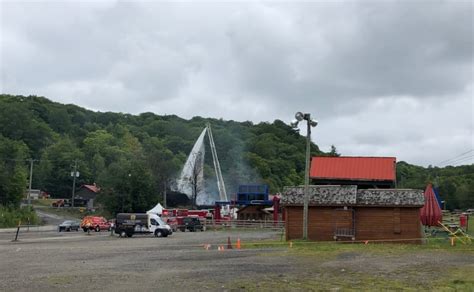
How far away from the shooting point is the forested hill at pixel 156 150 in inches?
5162

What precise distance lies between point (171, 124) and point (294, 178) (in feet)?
150

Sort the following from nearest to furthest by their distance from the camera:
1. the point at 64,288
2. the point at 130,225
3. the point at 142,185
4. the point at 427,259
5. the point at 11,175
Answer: the point at 64,288
the point at 427,259
the point at 130,225
the point at 11,175
the point at 142,185

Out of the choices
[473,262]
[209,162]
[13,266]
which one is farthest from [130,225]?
[209,162]

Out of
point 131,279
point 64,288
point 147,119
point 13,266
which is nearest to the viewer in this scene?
point 64,288

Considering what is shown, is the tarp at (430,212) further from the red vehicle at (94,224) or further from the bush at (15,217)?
the bush at (15,217)

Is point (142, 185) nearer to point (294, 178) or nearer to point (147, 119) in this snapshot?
point (294, 178)

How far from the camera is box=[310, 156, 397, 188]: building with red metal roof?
4988cm

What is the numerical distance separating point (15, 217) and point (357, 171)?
47963 millimetres

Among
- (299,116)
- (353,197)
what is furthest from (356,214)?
(299,116)

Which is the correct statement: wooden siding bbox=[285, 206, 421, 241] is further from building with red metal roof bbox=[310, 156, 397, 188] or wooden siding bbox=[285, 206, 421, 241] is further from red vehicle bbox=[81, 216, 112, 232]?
red vehicle bbox=[81, 216, 112, 232]

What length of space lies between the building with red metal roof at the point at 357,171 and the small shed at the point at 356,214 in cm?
1165

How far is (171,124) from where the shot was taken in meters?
168

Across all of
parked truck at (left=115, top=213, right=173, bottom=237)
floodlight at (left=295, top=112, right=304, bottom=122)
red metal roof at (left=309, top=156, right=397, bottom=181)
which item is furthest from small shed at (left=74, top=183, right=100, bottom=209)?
floodlight at (left=295, top=112, right=304, bottom=122)

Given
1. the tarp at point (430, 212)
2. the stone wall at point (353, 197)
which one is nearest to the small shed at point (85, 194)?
the stone wall at point (353, 197)
